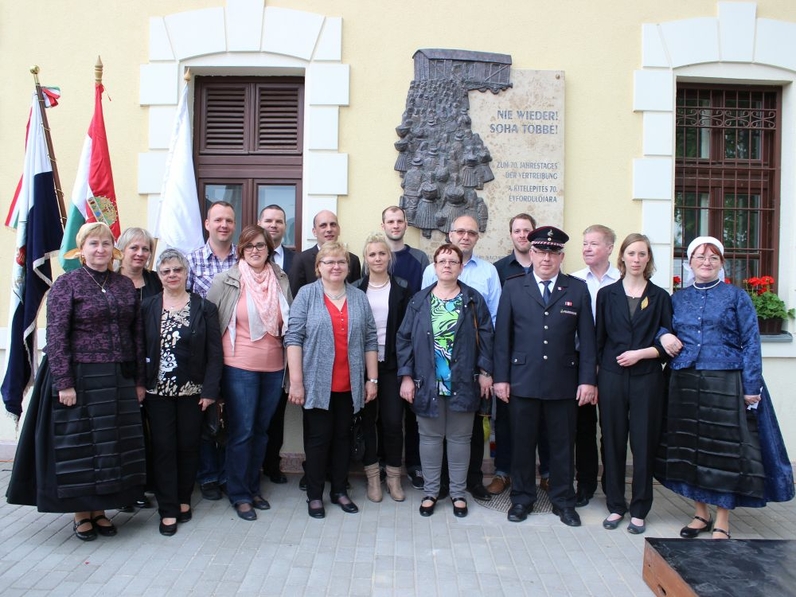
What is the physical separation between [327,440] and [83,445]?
1423 mm

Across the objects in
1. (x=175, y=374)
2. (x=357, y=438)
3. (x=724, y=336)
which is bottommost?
(x=357, y=438)

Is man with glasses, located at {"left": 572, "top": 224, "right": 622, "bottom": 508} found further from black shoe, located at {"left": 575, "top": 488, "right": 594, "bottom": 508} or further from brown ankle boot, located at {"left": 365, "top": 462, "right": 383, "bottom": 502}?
brown ankle boot, located at {"left": 365, "top": 462, "right": 383, "bottom": 502}

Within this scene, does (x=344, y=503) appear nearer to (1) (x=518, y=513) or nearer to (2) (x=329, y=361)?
(2) (x=329, y=361)

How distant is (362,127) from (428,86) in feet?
2.07

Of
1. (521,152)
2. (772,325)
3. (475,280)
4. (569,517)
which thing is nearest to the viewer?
(569,517)

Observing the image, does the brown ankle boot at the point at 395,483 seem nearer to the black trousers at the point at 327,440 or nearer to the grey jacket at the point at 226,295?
the black trousers at the point at 327,440

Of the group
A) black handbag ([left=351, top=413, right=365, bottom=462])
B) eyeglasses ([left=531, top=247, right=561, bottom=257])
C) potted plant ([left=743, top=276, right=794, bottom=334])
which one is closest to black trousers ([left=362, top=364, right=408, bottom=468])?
black handbag ([left=351, top=413, right=365, bottom=462])

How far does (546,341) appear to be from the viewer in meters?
3.84

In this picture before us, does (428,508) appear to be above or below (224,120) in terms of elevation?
below

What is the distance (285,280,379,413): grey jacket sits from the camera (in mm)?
3828

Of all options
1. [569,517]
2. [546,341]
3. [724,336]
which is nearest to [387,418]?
[546,341]

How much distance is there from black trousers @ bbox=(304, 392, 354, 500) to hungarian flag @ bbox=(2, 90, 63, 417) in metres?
2.06

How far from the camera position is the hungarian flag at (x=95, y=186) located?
14.6 feet

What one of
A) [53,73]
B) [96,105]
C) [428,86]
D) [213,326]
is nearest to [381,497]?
[213,326]
